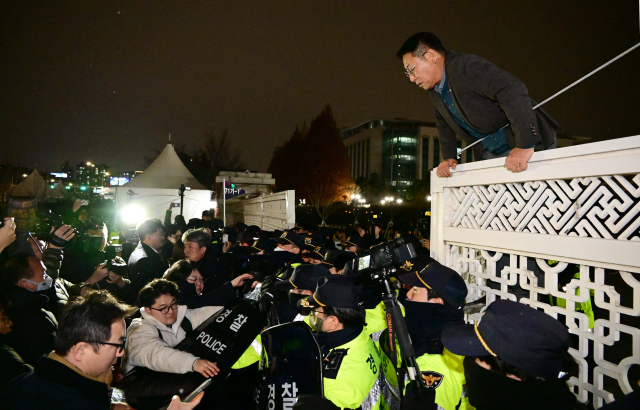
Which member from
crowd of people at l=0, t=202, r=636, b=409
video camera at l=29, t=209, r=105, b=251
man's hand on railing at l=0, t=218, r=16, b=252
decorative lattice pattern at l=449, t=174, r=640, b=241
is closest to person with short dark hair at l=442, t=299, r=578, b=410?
crowd of people at l=0, t=202, r=636, b=409

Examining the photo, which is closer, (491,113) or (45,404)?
(45,404)

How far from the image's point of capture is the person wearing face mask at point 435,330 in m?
2.27

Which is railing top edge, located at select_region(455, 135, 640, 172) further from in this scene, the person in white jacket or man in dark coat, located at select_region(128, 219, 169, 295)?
man in dark coat, located at select_region(128, 219, 169, 295)

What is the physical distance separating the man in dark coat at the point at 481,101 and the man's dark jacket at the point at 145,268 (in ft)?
15.5

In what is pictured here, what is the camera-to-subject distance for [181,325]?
360 cm

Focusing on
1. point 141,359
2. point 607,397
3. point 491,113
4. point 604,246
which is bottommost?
point 141,359

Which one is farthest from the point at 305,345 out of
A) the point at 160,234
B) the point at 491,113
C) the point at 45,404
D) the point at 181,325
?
the point at 160,234

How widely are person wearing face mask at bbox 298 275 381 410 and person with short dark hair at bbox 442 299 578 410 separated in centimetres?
97

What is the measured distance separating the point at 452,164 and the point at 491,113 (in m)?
0.59

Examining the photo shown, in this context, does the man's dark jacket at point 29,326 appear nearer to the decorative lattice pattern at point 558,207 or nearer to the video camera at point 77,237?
the video camera at point 77,237

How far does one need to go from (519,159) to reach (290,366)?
2.09m

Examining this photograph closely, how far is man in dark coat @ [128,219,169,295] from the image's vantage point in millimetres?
5508

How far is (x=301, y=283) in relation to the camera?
10.9 feet

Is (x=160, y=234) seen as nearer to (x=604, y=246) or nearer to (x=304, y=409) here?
(x=304, y=409)
